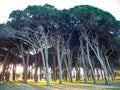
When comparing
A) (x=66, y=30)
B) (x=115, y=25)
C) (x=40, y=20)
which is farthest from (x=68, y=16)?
(x=115, y=25)

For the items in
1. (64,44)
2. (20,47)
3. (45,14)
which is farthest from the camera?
(20,47)

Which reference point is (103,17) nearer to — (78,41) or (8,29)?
(78,41)

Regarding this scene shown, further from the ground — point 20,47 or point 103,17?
point 103,17

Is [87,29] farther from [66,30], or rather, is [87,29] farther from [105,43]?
[105,43]

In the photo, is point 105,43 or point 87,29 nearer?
point 87,29

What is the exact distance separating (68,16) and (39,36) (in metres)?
5.80

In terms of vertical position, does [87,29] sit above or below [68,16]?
below

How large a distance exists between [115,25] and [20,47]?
18.4 meters

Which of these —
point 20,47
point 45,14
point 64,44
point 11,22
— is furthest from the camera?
point 20,47

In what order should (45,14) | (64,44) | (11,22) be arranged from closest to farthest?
(45,14), (11,22), (64,44)

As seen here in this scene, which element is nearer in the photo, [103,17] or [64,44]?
[103,17]

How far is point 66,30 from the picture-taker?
33.5 m

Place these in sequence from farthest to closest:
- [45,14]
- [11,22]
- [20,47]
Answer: [20,47], [11,22], [45,14]

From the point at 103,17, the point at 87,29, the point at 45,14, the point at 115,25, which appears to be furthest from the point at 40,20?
the point at 115,25
